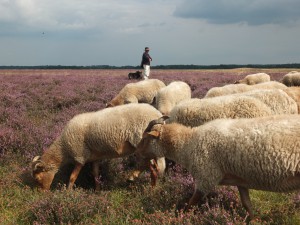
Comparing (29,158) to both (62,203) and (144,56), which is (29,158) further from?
(144,56)

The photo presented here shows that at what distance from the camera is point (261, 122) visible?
446 centimetres

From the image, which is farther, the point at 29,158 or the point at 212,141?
the point at 29,158

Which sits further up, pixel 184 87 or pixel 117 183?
pixel 184 87

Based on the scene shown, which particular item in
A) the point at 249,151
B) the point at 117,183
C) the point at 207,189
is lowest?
the point at 117,183

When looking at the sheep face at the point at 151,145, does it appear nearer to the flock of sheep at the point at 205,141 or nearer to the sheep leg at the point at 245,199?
the flock of sheep at the point at 205,141

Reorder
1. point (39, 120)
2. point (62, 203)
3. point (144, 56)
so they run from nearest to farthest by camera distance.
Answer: point (62, 203), point (39, 120), point (144, 56)

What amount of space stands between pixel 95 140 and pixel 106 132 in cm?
29

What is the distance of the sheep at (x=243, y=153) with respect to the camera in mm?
4129

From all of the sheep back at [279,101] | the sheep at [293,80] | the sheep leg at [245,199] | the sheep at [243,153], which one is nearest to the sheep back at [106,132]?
the sheep at [243,153]

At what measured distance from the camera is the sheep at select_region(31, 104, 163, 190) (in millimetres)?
6766

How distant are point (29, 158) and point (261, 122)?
5283 millimetres

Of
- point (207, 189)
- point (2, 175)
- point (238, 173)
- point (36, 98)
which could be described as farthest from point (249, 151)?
point (36, 98)

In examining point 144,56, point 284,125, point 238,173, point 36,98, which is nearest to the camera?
point 284,125

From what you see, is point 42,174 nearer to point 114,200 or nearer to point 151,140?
point 114,200
